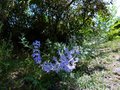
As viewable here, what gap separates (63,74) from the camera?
3865 mm

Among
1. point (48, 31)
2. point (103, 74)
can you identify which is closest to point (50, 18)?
point (48, 31)

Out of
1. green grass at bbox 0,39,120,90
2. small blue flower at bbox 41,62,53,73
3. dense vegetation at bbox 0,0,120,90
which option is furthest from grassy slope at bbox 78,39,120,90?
small blue flower at bbox 41,62,53,73

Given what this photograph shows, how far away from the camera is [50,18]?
5.69m

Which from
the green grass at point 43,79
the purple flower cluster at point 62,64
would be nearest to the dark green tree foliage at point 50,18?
the green grass at point 43,79

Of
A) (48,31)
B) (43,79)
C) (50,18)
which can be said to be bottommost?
(43,79)

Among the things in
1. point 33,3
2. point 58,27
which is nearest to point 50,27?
point 58,27

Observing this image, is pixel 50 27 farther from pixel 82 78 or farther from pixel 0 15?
pixel 82 78

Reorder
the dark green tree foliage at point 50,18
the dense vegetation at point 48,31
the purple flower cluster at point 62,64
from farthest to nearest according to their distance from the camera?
the dark green tree foliage at point 50,18 → the dense vegetation at point 48,31 → the purple flower cluster at point 62,64

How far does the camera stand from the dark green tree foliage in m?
5.51

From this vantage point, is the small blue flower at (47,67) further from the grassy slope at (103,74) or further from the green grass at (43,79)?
the grassy slope at (103,74)

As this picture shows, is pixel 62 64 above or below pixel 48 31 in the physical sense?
below

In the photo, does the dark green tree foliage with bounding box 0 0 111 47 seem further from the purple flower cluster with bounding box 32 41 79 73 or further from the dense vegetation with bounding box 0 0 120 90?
the purple flower cluster with bounding box 32 41 79 73

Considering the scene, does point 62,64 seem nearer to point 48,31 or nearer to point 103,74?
point 103,74

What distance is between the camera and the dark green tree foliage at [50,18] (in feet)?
18.1
